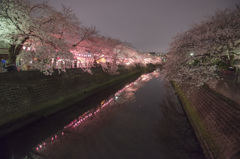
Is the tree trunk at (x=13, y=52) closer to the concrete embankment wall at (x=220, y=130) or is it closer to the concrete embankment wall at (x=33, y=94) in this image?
the concrete embankment wall at (x=33, y=94)

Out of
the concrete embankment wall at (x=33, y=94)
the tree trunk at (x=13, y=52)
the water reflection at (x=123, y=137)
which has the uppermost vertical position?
the tree trunk at (x=13, y=52)

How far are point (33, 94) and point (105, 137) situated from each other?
669 centimetres

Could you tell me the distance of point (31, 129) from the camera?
7.73m

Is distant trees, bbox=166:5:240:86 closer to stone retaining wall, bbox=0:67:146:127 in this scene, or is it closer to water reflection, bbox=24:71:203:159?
water reflection, bbox=24:71:203:159

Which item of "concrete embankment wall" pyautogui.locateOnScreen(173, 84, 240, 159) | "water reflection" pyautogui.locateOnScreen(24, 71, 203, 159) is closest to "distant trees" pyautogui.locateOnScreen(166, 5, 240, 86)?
"concrete embankment wall" pyautogui.locateOnScreen(173, 84, 240, 159)

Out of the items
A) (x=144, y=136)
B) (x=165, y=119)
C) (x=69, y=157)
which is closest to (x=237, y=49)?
(x=165, y=119)

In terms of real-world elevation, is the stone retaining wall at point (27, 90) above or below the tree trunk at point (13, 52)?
below

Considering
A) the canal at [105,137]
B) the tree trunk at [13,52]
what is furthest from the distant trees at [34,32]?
the canal at [105,137]

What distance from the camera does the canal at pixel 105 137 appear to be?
6.32m

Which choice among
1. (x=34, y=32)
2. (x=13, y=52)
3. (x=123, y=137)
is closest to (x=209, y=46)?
(x=123, y=137)

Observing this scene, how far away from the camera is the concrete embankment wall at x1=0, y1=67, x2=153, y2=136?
7410mm

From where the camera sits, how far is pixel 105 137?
25.4 ft

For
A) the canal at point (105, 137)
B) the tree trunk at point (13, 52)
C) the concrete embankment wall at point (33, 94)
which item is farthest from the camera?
the tree trunk at point (13, 52)

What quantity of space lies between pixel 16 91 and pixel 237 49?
60.6 feet
